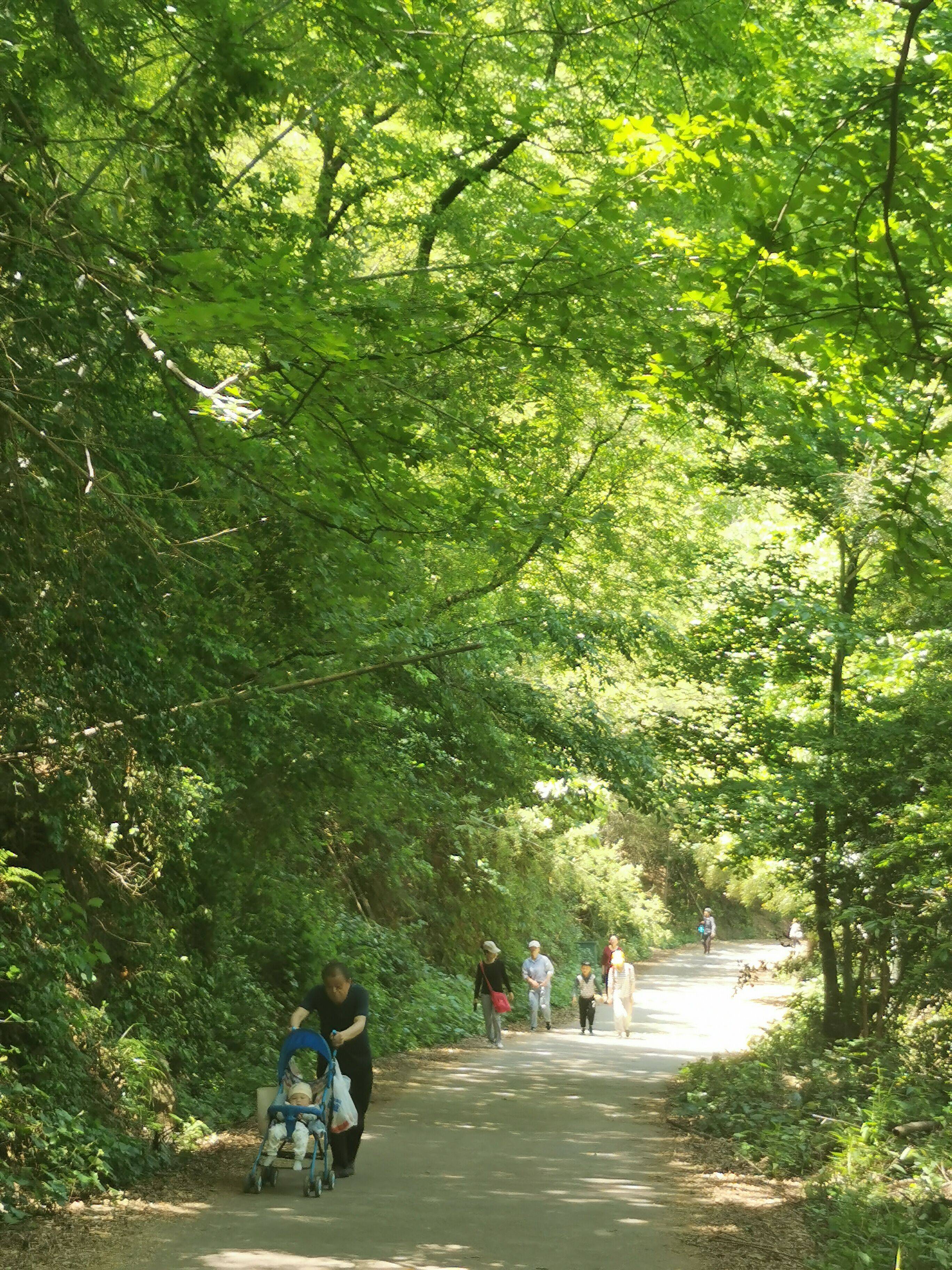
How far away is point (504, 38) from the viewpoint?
10.6 metres

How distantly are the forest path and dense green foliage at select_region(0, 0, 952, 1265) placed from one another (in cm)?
132

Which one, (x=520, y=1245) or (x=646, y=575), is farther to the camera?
(x=646, y=575)

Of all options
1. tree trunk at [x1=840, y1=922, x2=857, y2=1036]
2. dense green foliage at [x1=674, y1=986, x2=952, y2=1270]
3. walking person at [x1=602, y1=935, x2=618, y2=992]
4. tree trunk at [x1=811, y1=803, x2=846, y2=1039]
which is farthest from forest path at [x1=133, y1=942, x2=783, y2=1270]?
walking person at [x1=602, y1=935, x2=618, y2=992]

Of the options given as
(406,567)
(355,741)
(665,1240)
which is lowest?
(665,1240)

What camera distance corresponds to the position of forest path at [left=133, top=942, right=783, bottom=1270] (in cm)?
759

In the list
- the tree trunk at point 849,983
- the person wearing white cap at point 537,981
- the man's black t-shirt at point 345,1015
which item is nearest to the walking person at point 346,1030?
the man's black t-shirt at point 345,1015

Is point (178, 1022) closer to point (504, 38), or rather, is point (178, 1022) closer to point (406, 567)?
point (406, 567)

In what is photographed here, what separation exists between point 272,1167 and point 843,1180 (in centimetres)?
417

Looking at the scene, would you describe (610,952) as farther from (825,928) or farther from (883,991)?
(883,991)

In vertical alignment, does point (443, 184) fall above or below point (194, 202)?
above

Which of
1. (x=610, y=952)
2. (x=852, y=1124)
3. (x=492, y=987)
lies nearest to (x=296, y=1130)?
(x=852, y=1124)

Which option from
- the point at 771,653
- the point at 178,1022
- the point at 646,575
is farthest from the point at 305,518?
the point at 646,575

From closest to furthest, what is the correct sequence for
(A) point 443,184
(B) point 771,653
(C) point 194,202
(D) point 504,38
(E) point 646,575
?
(C) point 194,202 < (D) point 504,38 < (A) point 443,184 < (B) point 771,653 < (E) point 646,575

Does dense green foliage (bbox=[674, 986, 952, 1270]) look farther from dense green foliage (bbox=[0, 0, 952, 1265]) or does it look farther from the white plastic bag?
the white plastic bag
